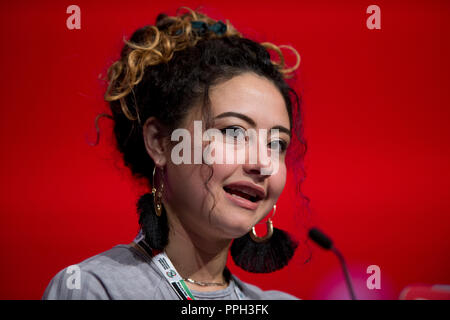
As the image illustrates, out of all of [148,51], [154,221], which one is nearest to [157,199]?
[154,221]

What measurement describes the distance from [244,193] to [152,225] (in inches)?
11.2

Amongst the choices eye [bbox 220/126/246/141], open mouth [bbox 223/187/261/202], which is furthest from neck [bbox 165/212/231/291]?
eye [bbox 220/126/246/141]

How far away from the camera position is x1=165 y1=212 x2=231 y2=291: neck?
1.40 m

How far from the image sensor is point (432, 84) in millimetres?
1968

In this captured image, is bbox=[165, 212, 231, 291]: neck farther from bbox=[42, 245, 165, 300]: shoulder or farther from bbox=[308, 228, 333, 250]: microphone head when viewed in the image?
bbox=[308, 228, 333, 250]: microphone head

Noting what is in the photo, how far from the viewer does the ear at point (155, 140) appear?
1.37 metres

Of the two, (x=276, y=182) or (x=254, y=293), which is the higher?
(x=276, y=182)

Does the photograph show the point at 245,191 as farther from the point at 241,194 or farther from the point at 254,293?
the point at 254,293

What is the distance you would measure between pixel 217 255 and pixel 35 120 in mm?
820

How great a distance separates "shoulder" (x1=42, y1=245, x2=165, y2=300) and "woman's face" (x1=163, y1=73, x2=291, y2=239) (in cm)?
18

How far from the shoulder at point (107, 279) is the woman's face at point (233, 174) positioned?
18 cm

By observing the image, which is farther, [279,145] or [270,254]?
[270,254]

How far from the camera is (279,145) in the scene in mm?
1416
